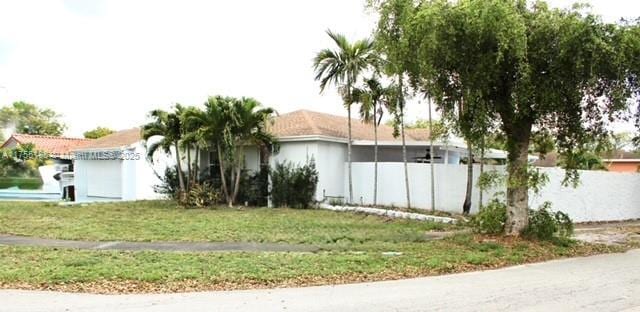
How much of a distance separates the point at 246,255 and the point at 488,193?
8.96 metres

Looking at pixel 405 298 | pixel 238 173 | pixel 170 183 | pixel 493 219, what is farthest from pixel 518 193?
pixel 170 183

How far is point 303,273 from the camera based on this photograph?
27.3 feet

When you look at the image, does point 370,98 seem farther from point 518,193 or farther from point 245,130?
point 518,193

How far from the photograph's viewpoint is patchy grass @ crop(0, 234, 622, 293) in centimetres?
770

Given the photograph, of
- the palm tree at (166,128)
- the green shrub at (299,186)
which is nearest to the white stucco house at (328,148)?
the green shrub at (299,186)

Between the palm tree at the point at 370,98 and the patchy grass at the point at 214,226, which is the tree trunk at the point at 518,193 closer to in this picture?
the patchy grass at the point at 214,226

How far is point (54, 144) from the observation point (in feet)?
122

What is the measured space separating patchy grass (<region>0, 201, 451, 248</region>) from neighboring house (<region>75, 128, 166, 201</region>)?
5.46 meters

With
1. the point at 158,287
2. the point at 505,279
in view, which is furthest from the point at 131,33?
the point at 505,279

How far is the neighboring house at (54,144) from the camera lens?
112 feet

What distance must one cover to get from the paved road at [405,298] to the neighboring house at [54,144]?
2943cm

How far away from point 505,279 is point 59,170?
29082 mm

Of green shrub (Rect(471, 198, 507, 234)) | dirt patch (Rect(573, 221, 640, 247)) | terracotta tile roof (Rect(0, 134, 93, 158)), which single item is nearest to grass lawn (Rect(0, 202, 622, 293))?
green shrub (Rect(471, 198, 507, 234))

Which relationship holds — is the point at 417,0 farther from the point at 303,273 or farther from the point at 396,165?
the point at 396,165
